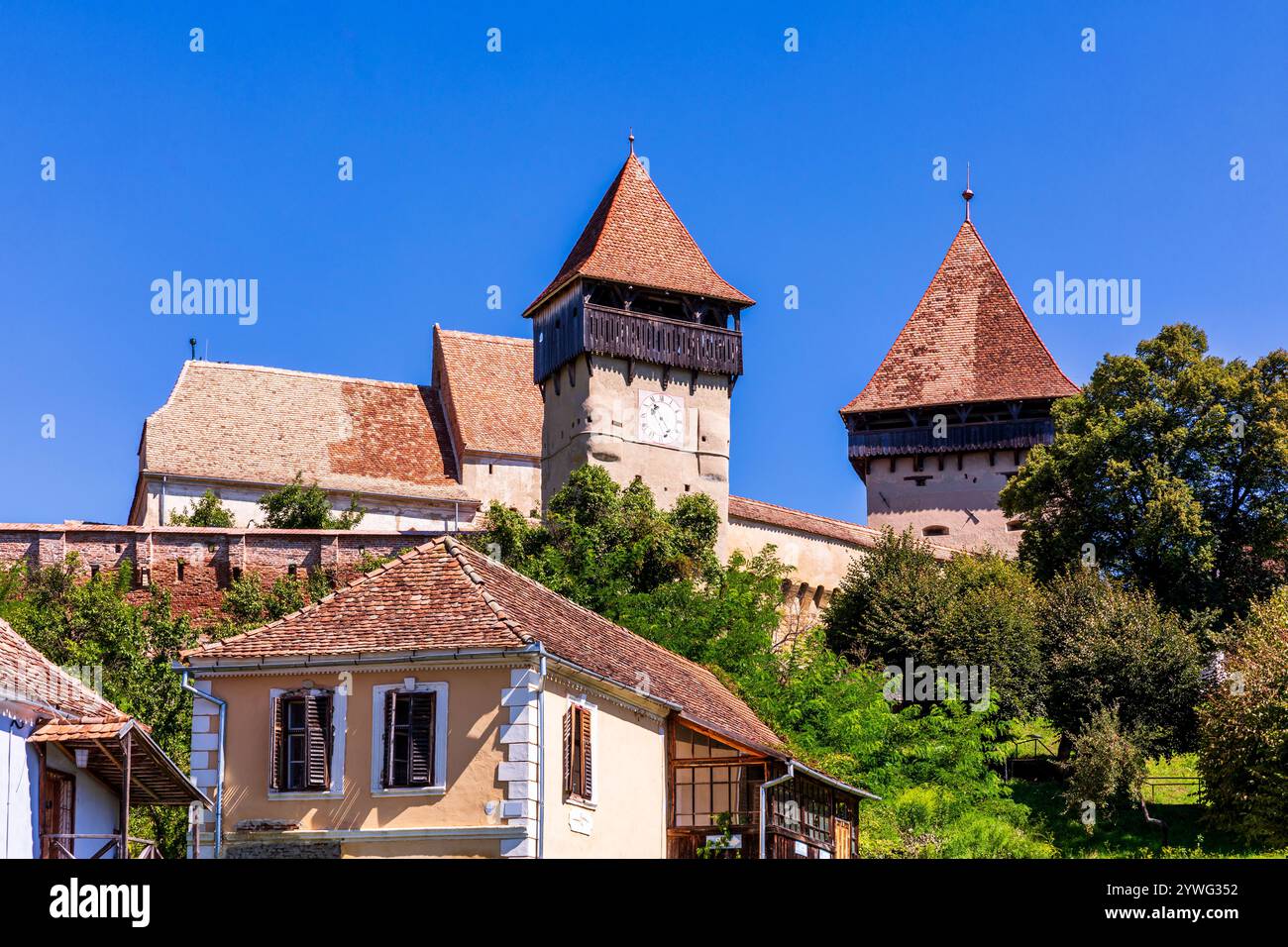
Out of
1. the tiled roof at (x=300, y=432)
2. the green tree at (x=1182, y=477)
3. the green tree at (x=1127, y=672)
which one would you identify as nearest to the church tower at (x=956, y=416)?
the green tree at (x=1182, y=477)

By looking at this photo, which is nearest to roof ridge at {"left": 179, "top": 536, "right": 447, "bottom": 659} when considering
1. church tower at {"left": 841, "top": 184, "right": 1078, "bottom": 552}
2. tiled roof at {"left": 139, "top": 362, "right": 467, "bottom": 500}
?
tiled roof at {"left": 139, "top": 362, "right": 467, "bottom": 500}

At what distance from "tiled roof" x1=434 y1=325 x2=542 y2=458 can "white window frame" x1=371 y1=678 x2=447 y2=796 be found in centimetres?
4177

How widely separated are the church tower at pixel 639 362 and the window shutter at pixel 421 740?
108 ft

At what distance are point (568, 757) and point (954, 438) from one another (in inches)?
1866

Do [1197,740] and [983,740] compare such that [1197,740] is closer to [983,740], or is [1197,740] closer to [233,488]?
[983,740]

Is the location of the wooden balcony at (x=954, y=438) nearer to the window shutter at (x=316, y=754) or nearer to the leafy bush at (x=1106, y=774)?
the leafy bush at (x=1106, y=774)

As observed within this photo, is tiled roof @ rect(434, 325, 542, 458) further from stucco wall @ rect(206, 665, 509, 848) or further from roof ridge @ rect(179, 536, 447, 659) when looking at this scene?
stucco wall @ rect(206, 665, 509, 848)

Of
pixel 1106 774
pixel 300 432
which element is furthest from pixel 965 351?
pixel 1106 774

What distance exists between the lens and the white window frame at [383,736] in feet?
67.1

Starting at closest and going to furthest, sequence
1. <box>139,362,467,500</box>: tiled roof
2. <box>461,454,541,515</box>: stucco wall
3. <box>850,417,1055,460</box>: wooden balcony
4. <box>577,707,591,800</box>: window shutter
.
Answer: <box>577,707,591,800</box>: window shutter
<box>139,362,467,500</box>: tiled roof
<box>461,454,541,515</box>: stucco wall
<box>850,417,1055,460</box>: wooden balcony

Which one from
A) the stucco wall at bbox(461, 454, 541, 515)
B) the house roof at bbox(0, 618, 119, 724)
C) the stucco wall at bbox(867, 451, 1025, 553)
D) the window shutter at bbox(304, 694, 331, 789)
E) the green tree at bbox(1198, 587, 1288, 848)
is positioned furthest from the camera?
the stucco wall at bbox(867, 451, 1025, 553)

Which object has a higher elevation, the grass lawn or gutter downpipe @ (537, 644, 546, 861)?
gutter downpipe @ (537, 644, 546, 861)

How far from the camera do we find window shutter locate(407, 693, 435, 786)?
20.5 meters

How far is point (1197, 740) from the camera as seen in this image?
134 ft
